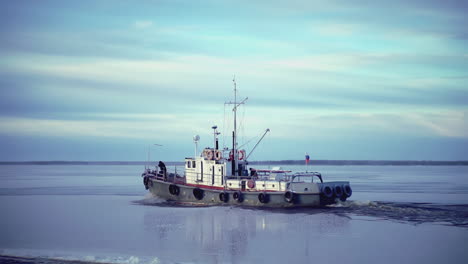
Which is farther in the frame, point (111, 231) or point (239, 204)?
point (239, 204)

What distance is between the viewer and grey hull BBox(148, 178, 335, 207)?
33875mm

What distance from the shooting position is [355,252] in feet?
70.7

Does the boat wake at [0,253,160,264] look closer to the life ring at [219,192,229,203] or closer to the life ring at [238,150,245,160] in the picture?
the life ring at [219,192,229,203]

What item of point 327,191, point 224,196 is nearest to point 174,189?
point 224,196

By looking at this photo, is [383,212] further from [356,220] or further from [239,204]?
[239,204]

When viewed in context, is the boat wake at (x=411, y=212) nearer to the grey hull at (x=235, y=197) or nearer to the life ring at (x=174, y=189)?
the grey hull at (x=235, y=197)

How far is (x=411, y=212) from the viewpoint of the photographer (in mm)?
33281

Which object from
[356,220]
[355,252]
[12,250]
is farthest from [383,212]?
[12,250]

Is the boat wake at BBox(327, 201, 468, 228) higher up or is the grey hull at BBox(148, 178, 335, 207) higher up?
the grey hull at BBox(148, 178, 335, 207)

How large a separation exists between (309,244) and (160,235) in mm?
7357

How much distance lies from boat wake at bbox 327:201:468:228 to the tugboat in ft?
3.91

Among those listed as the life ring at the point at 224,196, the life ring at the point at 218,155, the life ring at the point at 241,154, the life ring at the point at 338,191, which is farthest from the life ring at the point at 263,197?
the life ring at the point at 338,191

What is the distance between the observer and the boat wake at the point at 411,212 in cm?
3003

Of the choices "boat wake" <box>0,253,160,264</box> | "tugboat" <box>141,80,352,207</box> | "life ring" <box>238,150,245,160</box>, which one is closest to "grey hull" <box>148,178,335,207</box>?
"tugboat" <box>141,80,352,207</box>
